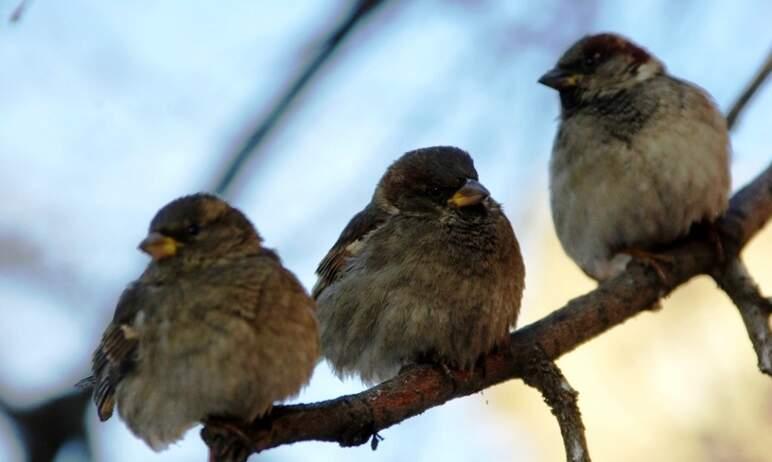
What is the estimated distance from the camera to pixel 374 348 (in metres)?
4.88

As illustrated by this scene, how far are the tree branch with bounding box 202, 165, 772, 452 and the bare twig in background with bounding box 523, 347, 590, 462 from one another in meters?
0.06

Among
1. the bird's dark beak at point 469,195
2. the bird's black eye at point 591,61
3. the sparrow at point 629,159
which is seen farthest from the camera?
the bird's black eye at point 591,61

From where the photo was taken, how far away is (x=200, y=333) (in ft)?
12.4

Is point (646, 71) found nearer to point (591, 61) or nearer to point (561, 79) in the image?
point (591, 61)

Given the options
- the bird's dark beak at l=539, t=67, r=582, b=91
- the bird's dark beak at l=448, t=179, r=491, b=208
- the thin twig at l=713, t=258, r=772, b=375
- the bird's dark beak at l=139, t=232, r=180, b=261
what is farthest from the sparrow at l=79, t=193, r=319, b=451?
the bird's dark beak at l=539, t=67, r=582, b=91

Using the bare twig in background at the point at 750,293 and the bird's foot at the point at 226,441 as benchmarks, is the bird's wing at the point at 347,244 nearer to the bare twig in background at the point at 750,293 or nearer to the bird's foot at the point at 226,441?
the bare twig in background at the point at 750,293

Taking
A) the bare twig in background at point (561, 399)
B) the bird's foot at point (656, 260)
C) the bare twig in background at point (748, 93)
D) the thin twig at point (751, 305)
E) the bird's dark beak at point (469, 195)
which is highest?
the bare twig in background at point (748, 93)

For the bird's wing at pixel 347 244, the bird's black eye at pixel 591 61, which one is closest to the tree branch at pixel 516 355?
the bird's wing at pixel 347 244

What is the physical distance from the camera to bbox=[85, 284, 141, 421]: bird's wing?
3.96m

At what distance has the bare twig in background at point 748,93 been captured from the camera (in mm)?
5324

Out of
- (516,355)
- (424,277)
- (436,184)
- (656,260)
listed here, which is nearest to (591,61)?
(656,260)

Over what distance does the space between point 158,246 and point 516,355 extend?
1.44 m

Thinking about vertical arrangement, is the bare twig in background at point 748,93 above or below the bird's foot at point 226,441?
above

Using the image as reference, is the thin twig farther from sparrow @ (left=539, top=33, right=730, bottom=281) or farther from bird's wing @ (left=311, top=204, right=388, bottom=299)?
bird's wing @ (left=311, top=204, right=388, bottom=299)
